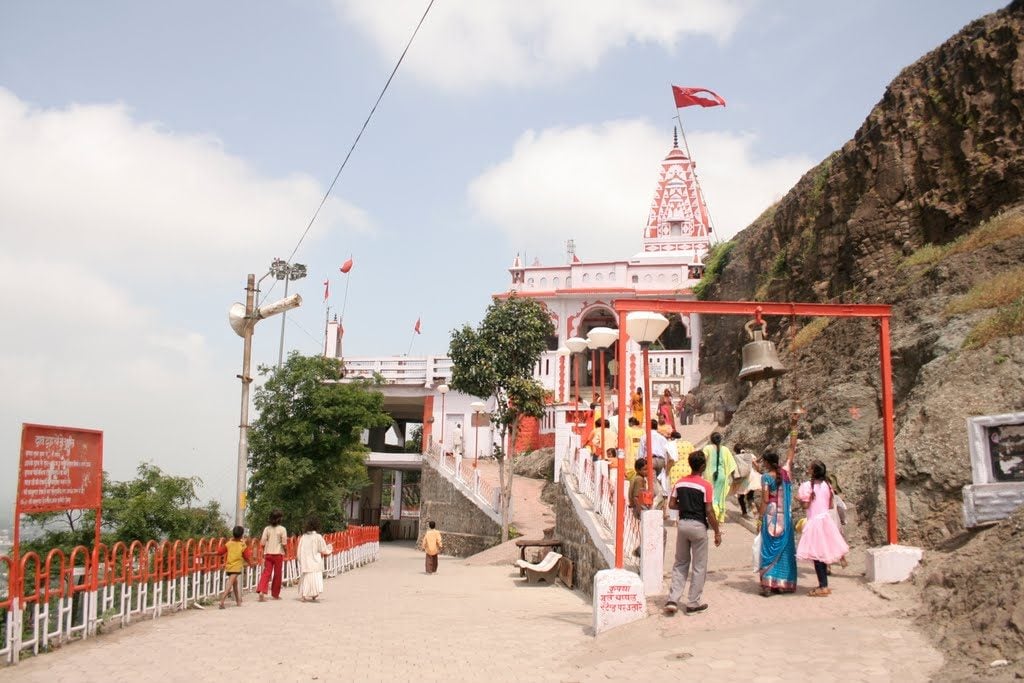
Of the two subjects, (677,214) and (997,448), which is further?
(677,214)

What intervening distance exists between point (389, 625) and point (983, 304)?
30.6ft

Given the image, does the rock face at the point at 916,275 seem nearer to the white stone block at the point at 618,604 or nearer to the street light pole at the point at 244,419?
the white stone block at the point at 618,604

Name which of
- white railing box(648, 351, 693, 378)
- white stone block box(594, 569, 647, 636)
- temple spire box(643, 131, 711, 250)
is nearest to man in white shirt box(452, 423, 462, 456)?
white railing box(648, 351, 693, 378)

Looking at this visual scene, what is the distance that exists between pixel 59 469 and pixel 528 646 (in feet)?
16.0

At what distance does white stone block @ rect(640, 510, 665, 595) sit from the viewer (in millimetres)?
8703

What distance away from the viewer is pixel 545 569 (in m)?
14.4

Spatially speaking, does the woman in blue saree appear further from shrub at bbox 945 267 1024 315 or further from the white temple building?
the white temple building

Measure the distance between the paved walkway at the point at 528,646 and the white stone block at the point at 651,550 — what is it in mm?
550

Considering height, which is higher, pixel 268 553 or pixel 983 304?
pixel 983 304

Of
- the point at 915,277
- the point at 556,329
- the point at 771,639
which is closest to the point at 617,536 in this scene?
the point at 771,639

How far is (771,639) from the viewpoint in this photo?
21.9 feet

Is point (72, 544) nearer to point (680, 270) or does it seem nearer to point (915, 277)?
point (915, 277)

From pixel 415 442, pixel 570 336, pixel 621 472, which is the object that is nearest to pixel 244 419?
pixel 621 472

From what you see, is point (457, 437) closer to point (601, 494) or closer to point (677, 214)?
point (677, 214)
